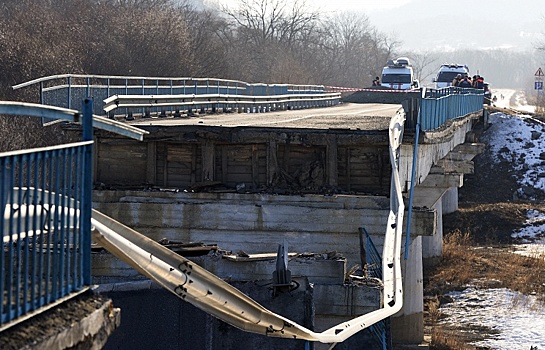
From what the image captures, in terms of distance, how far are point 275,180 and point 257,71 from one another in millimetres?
67525

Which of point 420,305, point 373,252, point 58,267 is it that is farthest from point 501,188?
point 58,267

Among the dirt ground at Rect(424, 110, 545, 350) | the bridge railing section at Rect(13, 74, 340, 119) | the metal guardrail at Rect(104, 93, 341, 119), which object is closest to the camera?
the bridge railing section at Rect(13, 74, 340, 119)

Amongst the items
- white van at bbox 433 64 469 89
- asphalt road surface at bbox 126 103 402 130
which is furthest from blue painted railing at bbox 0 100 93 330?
white van at bbox 433 64 469 89

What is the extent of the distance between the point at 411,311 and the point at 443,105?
282 inches

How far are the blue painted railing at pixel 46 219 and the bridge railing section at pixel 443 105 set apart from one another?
15.4 m

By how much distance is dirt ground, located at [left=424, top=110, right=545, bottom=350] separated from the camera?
27688 mm

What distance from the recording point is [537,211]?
42469 millimetres

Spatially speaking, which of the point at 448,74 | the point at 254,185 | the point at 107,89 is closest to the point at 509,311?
the point at 254,185

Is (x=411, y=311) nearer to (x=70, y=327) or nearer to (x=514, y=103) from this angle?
(x=70, y=327)

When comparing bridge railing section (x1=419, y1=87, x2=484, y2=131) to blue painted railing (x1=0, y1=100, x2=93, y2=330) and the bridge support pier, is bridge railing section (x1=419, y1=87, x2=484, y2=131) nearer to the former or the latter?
the bridge support pier

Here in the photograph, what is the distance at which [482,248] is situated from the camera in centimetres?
3662

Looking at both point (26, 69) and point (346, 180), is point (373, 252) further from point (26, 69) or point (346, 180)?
point (26, 69)

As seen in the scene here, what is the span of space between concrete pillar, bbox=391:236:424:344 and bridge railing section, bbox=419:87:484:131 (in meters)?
2.62

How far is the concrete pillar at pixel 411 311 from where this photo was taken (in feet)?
71.7
